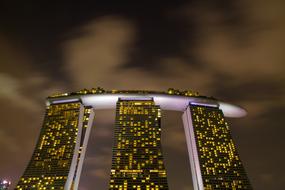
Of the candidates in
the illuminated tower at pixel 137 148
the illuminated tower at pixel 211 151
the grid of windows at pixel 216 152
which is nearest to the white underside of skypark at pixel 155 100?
the illuminated tower at pixel 211 151

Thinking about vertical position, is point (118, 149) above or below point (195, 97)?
below

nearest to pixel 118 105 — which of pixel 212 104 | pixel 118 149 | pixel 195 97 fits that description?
pixel 118 149

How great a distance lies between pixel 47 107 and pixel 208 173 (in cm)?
7444

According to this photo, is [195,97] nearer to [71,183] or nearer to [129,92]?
[129,92]

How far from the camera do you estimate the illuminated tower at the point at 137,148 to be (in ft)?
387

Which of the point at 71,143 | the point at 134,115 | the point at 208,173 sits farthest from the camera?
the point at 134,115

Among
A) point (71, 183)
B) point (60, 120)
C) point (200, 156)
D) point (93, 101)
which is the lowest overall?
point (71, 183)

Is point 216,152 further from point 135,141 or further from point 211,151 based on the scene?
point 135,141

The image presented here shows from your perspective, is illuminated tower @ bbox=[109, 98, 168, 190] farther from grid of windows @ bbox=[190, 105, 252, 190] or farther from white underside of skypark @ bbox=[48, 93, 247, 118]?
grid of windows @ bbox=[190, 105, 252, 190]

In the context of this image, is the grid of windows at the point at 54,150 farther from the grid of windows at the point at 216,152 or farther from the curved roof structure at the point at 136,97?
the grid of windows at the point at 216,152

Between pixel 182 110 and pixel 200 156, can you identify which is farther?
pixel 182 110

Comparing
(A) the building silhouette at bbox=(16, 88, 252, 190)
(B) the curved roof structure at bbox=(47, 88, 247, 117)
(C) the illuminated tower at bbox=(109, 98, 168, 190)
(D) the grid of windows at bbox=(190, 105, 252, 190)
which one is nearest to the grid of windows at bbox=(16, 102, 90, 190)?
(A) the building silhouette at bbox=(16, 88, 252, 190)

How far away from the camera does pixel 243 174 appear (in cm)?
12631

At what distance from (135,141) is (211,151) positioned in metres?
29.2
